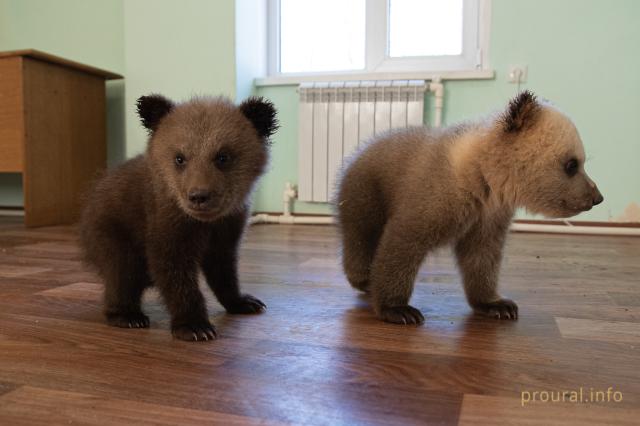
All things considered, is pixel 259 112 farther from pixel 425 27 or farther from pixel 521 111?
pixel 425 27

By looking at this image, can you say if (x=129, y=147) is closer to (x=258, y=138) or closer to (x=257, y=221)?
(x=257, y=221)

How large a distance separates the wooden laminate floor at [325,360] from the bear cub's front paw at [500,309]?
5cm

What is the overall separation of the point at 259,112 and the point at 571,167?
3.53 feet

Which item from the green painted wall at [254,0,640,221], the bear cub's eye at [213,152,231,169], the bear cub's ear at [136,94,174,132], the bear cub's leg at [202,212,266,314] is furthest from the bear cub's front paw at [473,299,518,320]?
the green painted wall at [254,0,640,221]

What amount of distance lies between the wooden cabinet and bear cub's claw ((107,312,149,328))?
323 centimetres

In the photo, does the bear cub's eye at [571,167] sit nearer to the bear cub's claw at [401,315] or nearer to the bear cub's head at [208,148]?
the bear cub's claw at [401,315]

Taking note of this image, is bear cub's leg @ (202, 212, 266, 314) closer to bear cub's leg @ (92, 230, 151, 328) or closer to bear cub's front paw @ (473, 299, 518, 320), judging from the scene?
bear cub's leg @ (92, 230, 151, 328)

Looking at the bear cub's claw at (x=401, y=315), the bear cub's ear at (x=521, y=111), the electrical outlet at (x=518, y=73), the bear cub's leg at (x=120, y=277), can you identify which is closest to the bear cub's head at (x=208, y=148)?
the bear cub's leg at (x=120, y=277)

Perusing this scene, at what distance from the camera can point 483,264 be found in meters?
2.16

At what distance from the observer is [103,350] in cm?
162

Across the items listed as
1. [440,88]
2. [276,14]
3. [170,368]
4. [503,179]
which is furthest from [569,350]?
[276,14]

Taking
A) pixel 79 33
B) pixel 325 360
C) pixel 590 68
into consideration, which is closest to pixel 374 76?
pixel 590 68

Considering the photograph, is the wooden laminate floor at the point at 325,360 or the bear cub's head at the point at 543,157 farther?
the bear cub's head at the point at 543,157

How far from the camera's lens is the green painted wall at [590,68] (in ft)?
15.2
